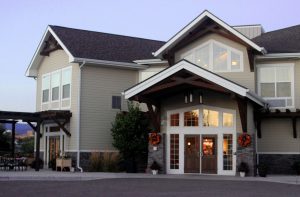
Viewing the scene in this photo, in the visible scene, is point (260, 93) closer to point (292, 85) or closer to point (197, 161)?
point (292, 85)

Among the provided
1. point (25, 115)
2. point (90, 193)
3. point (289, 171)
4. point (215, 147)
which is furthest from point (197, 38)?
point (90, 193)

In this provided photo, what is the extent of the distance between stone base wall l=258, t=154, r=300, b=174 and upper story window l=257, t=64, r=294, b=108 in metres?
2.52

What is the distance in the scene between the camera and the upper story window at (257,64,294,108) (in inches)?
1072

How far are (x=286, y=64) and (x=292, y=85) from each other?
3.68 feet

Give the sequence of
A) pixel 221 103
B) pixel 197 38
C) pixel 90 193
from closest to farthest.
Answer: pixel 90 193
pixel 221 103
pixel 197 38

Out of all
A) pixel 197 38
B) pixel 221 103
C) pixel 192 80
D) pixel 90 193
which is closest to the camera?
pixel 90 193

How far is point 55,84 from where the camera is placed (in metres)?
32.8

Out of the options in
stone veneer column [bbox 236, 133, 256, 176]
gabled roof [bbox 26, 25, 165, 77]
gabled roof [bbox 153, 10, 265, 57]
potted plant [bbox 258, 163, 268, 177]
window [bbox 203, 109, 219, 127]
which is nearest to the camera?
potted plant [bbox 258, 163, 268, 177]

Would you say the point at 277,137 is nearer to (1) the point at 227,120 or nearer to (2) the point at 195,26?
(1) the point at 227,120

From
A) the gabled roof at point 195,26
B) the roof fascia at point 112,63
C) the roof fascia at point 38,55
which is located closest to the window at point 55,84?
the roof fascia at point 38,55

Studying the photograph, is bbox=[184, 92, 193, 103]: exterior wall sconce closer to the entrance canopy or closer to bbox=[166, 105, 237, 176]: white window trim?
the entrance canopy

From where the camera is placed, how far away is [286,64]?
89.9 ft

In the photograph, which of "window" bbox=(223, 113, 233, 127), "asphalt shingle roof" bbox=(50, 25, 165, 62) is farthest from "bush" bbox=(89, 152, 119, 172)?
"window" bbox=(223, 113, 233, 127)

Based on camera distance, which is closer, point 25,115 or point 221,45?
point 221,45
